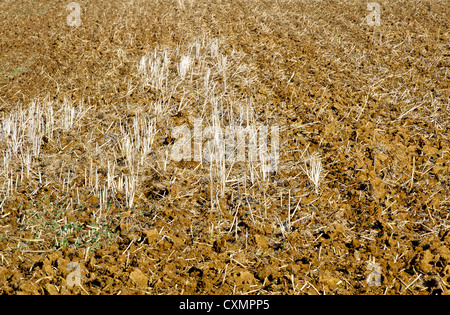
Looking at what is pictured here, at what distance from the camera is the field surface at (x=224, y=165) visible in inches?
111

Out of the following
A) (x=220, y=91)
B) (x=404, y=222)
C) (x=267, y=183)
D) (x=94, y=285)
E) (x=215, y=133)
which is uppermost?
(x=220, y=91)

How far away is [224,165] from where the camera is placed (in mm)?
3682

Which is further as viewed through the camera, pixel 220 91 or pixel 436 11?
pixel 436 11

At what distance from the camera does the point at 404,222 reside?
323 cm

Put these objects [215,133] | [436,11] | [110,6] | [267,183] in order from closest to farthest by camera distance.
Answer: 1. [267,183]
2. [215,133]
3. [436,11]
4. [110,6]

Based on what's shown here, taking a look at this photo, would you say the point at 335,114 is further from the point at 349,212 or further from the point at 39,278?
the point at 39,278

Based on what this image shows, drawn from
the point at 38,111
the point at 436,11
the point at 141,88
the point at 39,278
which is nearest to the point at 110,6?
the point at 141,88

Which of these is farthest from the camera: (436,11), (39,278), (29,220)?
(436,11)

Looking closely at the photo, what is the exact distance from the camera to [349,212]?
3.37 m

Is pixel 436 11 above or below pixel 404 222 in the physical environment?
above

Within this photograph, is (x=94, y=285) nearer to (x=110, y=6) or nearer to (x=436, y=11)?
(x=110, y=6)

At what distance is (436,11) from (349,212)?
313 inches

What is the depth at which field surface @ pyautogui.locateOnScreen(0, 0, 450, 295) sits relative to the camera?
281 cm

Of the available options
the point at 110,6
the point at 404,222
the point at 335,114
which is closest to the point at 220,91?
the point at 335,114
